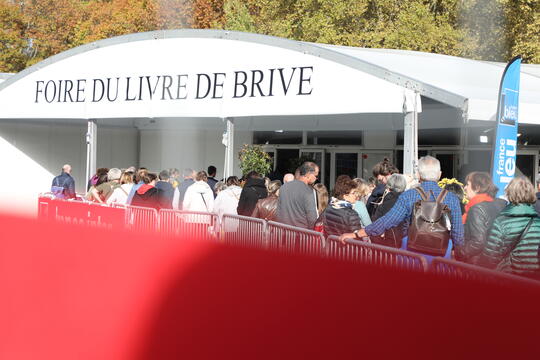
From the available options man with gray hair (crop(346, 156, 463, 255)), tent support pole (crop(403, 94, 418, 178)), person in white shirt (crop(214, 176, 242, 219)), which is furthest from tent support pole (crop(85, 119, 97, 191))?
man with gray hair (crop(346, 156, 463, 255))

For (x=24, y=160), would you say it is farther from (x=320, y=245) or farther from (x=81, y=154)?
(x=320, y=245)

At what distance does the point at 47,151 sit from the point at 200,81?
32.9ft

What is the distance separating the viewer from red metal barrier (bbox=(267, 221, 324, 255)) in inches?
284

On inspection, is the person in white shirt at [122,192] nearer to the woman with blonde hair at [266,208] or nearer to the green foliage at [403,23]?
the woman with blonde hair at [266,208]

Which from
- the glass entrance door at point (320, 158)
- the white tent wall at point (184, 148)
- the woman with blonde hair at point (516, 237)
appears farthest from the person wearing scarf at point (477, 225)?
the white tent wall at point (184, 148)

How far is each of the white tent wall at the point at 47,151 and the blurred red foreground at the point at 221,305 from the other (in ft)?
64.5

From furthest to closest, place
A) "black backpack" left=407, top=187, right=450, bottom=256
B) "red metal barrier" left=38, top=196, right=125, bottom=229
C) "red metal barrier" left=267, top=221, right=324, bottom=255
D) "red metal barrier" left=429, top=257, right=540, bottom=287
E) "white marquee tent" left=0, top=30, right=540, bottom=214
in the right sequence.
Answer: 1. "white marquee tent" left=0, top=30, right=540, bottom=214
2. "red metal barrier" left=38, top=196, right=125, bottom=229
3. "red metal barrier" left=267, top=221, right=324, bottom=255
4. "black backpack" left=407, top=187, right=450, bottom=256
5. "red metal barrier" left=429, top=257, right=540, bottom=287

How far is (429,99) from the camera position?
534 inches

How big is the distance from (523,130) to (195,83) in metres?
7.59

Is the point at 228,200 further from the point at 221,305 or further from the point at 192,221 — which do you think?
the point at 221,305

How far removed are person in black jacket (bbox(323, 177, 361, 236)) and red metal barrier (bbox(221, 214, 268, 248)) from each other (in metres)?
1.20

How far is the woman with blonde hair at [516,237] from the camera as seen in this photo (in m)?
5.91

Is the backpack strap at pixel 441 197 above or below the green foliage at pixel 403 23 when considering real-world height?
below

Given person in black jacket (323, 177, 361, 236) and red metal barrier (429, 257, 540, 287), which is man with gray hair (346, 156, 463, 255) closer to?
person in black jacket (323, 177, 361, 236)
